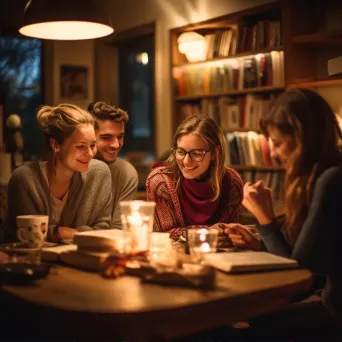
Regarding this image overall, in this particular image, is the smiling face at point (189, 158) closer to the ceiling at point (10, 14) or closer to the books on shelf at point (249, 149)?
the books on shelf at point (249, 149)

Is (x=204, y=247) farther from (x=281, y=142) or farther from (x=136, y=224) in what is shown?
(x=281, y=142)

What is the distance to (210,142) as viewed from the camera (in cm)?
282

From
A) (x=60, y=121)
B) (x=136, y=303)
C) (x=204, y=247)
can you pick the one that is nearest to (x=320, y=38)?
(x=60, y=121)

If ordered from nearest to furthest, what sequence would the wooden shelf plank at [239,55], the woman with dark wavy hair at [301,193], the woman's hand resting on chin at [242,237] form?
1. the woman with dark wavy hair at [301,193]
2. the woman's hand resting on chin at [242,237]
3. the wooden shelf plank at [239,55]

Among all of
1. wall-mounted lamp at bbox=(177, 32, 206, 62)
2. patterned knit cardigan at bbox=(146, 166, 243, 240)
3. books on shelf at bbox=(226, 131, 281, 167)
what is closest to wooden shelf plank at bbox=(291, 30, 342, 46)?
books on shelf at bbox=(226, 131, 281, 167)

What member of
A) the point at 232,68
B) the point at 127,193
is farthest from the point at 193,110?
the point at 127,193

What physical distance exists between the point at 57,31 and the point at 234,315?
6.53 ft

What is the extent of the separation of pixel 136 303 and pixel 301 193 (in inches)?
30.1

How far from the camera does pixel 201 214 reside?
282 cm

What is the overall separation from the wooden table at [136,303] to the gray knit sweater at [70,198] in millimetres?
821

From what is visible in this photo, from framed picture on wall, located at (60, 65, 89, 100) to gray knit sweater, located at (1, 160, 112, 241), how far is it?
4112 millimetres

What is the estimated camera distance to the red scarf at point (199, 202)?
282 cm

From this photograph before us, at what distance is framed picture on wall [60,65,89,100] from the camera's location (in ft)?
22.4

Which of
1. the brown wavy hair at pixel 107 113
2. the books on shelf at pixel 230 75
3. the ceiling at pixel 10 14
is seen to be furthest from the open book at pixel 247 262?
the ceiling at pixel 10 14
